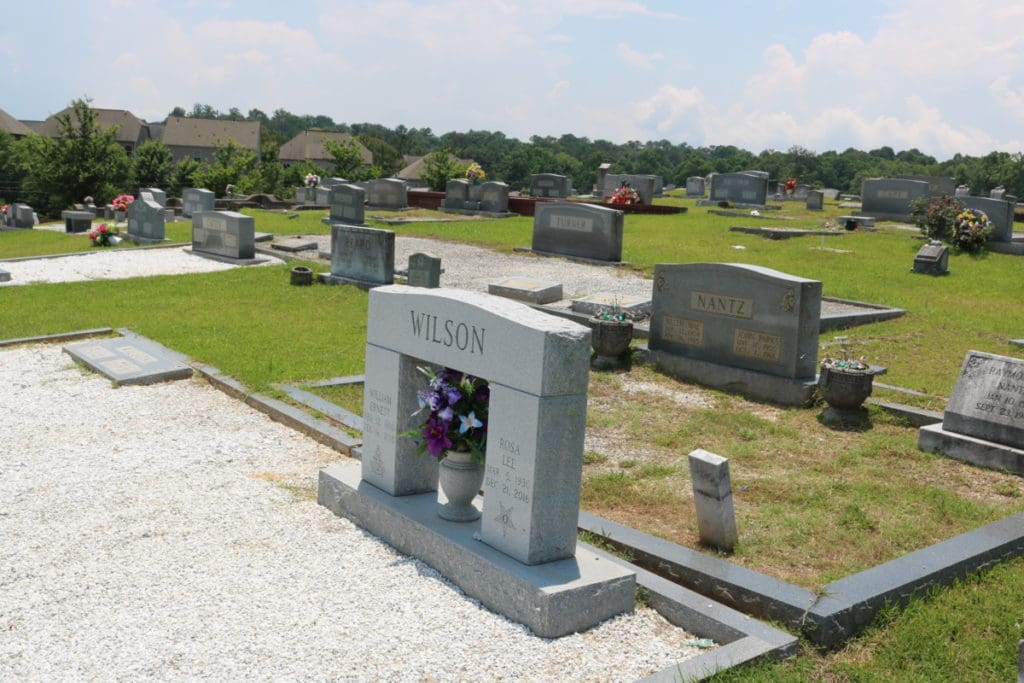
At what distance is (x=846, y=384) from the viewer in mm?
8812

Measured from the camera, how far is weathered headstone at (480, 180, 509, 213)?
3105cm

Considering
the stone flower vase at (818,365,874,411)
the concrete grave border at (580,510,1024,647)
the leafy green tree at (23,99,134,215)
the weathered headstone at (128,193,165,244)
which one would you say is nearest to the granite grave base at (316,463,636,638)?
the concrete grave border at (580,510,1024,647)

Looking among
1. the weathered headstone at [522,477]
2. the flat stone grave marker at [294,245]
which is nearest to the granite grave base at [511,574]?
the weathered headstone at [522,477]

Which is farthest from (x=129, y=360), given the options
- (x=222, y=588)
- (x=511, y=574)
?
(x=511, y=574)

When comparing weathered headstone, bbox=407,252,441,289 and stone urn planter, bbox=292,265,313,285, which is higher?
weathered headstone, bbox=407,252,441,289

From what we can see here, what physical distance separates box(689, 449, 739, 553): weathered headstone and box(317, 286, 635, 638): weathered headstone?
0.91 m

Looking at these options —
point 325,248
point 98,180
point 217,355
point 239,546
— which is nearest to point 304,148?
point 98,180

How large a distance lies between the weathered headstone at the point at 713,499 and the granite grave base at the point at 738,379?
4119mm

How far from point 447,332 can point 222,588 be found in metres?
1.90

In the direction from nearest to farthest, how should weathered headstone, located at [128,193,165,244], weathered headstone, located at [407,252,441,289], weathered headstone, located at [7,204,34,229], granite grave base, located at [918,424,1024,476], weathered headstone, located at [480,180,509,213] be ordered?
granite grave base, located at [918,424,1024,476] → weathered headstone, located at [407,252,441,289] → weathered headstone, located at [128,193,165,244] → weathered headstone, located at [7,204,34,229] → weathered headstone, located at [480,180,509,213]

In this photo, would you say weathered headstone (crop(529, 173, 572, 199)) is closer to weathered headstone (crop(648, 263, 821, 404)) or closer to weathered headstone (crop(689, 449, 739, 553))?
weathered headstone (crop(648, 263, 821, 404))

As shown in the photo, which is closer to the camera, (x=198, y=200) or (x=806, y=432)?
(x=806, y=432)

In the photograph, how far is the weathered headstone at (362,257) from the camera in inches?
635

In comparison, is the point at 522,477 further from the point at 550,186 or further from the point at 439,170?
the point at 439,170
